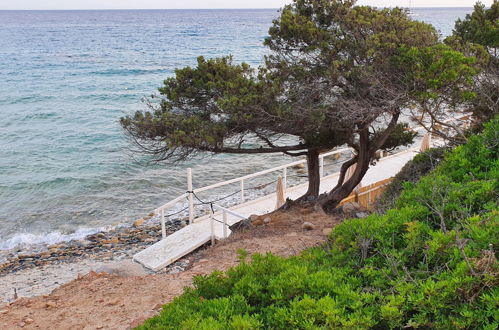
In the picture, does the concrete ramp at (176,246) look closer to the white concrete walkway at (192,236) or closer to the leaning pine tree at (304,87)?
the white concrete walkway at (192,236)

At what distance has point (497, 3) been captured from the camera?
11094 millimetres

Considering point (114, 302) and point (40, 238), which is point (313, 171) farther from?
point (40, 238)

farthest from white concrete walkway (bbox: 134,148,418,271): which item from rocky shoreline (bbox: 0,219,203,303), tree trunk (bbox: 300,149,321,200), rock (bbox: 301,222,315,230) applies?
rock (bbox: 301,222,315,230)

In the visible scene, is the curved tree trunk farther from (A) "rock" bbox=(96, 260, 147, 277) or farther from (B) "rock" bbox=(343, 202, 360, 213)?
(A) "rock" bbox=(96, 260, 147, 277)

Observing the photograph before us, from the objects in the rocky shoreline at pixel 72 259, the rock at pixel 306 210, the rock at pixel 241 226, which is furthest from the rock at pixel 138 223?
the rock at pixel 306 210

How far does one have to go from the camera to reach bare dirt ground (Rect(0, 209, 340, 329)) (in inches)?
268

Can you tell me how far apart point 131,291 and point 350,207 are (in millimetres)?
5543

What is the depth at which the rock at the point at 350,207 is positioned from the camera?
35.7 feet

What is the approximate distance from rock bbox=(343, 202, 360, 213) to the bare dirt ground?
0.77 meters

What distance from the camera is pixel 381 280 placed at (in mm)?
3744

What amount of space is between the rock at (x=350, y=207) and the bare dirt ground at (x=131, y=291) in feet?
2.53

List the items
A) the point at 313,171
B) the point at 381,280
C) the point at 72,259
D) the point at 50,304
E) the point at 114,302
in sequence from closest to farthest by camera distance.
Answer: the point at 381,280, the point at 114,302, the point at 50,304, the point at 313,171, the point at 72,259

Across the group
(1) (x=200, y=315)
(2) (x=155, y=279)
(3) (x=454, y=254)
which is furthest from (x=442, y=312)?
(2) (x=155, y=279)

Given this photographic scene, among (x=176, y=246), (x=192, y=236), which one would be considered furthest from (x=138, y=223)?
(x=176, y=246)
